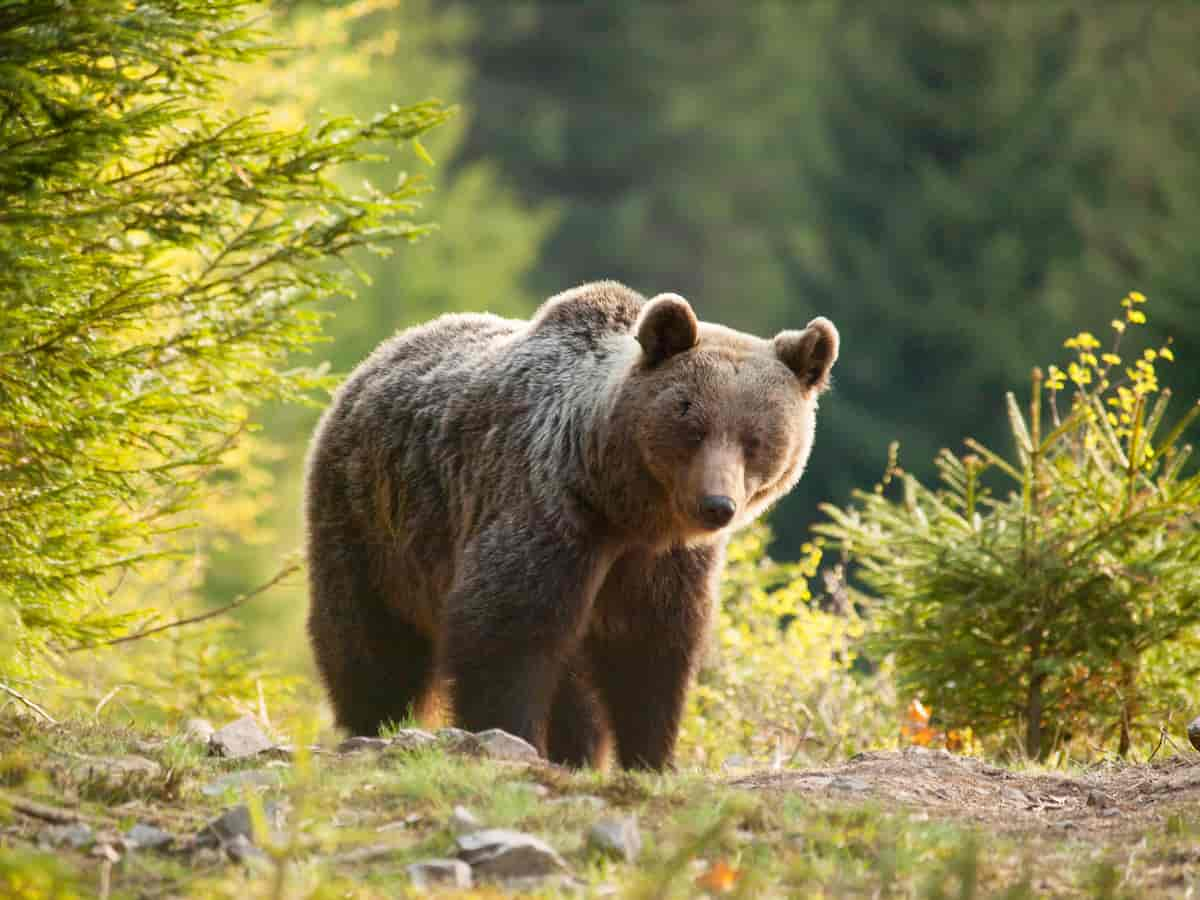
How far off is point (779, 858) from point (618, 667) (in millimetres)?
2172

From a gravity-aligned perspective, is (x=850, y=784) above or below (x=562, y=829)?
below

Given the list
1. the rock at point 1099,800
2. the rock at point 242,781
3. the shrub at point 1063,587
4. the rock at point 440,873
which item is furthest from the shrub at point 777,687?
the rock at point 440,873

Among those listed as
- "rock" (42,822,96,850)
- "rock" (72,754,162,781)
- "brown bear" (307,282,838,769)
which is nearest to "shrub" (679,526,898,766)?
"brown bear" (307,282,838,769)

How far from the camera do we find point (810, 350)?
19.4 ft

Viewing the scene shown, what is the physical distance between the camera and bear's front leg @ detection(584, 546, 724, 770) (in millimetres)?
6133

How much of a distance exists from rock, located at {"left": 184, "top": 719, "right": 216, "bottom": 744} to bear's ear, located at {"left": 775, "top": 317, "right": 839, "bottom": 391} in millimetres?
2396

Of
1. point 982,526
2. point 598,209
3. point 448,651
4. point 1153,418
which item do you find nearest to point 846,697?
point 982,526

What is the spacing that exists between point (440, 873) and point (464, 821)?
265 millimetres

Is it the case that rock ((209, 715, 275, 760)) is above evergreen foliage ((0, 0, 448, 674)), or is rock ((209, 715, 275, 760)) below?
below

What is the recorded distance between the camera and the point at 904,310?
3064cm

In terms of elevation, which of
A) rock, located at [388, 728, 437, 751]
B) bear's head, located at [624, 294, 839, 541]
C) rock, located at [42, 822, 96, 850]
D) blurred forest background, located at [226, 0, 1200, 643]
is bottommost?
blurred forest background, located at [226, 0, 1200, 643]

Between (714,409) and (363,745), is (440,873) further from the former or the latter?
(714,409)

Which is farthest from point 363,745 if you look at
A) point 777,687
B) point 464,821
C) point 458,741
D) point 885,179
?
point 885,179

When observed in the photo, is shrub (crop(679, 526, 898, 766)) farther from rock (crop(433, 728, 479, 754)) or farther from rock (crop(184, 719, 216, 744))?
rock (crop(433, 728, 479, 754))
